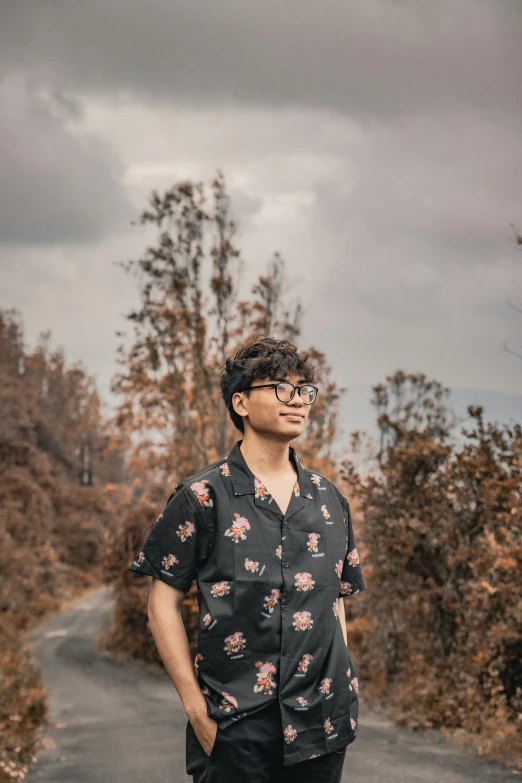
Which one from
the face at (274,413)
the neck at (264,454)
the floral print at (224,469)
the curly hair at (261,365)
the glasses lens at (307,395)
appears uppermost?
the curly hair at (261,365)

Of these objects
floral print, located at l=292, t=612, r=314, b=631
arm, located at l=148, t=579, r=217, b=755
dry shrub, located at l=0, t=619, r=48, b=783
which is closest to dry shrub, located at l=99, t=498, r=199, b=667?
dry shrub, located at l=0, t=619, r=48, b=783

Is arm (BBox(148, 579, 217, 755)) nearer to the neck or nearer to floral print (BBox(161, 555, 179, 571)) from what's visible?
floral print (BBox(161, 555, 179, 571))

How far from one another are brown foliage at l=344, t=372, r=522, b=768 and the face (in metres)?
3.96

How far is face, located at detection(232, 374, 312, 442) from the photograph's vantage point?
2.72 metres

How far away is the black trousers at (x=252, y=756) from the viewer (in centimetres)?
245

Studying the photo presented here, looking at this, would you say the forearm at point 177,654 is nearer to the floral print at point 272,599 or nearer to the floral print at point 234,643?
the floral print at point 234,643

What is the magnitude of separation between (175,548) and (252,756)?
0.63 m

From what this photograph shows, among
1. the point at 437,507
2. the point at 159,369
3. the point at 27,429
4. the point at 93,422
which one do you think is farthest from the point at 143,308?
the point at 93,422

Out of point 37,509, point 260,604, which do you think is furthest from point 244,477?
point 37,509

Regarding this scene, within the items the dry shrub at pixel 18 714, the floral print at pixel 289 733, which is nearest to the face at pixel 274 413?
the floral print at pixel 289 733

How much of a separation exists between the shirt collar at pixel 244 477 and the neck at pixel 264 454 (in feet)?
0.09

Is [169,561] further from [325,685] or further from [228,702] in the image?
[325,685]

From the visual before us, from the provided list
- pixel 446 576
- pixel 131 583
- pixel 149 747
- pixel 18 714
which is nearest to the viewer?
pixel 149 747

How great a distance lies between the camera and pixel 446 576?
28.4ft
